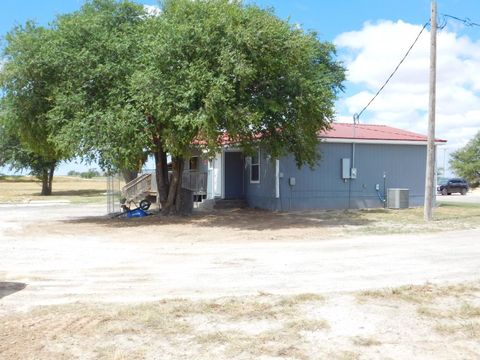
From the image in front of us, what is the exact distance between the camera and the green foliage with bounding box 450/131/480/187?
62828 mm

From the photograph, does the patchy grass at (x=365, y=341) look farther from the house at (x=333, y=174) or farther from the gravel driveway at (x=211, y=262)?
the house at (x=333, y=174)

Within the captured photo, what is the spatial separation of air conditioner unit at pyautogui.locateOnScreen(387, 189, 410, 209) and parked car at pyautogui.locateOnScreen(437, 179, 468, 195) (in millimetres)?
23815

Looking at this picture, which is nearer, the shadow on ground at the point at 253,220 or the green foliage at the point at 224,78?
the green foliage at the point at 224,78

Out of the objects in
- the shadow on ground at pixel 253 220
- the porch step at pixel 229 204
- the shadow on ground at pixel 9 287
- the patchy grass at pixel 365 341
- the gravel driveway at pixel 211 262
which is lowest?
the patchy grass at pixel 365 341

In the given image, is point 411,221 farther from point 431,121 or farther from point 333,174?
point 333,174

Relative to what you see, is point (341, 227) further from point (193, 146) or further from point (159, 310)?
point (159, 310)

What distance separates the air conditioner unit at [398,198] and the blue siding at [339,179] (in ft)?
2.34

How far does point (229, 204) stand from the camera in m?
24.8

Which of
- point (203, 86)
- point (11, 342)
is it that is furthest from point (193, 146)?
point (11, 342)

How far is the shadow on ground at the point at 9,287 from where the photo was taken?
7.84m

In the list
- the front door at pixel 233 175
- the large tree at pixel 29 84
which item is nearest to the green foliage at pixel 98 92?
the large tree at pixel 29 84

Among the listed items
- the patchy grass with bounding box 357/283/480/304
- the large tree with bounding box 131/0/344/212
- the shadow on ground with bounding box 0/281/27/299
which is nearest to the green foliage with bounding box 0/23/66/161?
the large tree with bounding box 131/0/344/212

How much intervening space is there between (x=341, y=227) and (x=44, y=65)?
10763mm

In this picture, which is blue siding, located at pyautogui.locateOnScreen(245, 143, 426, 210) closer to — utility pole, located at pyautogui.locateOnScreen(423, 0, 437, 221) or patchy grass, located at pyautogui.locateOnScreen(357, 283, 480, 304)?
utility pole, located at pyautogui.locateOnScreen(423, 0, 437, 221)
